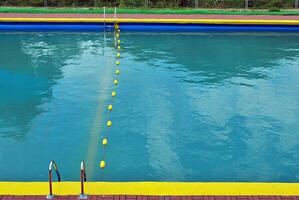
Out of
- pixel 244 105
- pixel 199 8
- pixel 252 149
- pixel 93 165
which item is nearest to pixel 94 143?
pixel 93 165

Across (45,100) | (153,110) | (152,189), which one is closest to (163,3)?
(45,100)

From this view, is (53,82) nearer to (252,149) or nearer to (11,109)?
(11,109)

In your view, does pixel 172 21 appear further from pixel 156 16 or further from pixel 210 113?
pixel 210 113

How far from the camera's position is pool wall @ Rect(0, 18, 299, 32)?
16.7 metres

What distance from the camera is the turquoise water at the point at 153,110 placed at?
725 cm

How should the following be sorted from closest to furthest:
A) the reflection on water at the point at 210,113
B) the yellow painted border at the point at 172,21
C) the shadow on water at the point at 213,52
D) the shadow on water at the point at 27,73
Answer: the reflection on water at the point at 210,113, the shadow on water at the point at 27,73, the shadow on water at the point at 213,52, the yellow painted border at the point at 172,21

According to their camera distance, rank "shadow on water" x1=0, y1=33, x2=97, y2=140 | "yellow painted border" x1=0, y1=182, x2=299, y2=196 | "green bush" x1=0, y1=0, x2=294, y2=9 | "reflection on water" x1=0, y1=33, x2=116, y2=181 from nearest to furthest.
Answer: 1. "yellow painted border" x1=0, y1=182, x2=299, y2=196
2. "reflection on water" x1=0, y1=33, x2=116, y2=181
3. "shadow on water" x1=0, y1=33, x2=97, y2=140
4. "green bush" x1=0, y1=0, x2=294, y2=9

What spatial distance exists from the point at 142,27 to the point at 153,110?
26.0 feet

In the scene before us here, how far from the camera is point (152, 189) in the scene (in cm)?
572

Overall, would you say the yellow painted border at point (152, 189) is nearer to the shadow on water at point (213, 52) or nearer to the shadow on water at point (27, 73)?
the shadow on water at point (27, 73)

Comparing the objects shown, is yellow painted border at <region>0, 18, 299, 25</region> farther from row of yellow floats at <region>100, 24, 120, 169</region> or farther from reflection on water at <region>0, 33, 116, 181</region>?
reflection on water at <region>0, 33, 116, 181</region>

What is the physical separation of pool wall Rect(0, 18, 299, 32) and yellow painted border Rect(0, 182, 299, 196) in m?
11.6

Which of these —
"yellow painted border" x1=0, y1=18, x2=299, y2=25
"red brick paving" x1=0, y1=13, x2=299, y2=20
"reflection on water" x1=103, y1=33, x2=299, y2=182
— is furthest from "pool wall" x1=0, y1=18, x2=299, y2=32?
"reflection on water" x1=103, y1=33, x2=299, y2=182

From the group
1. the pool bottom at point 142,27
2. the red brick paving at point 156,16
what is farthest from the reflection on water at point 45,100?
the red brick paving at point 156,16
